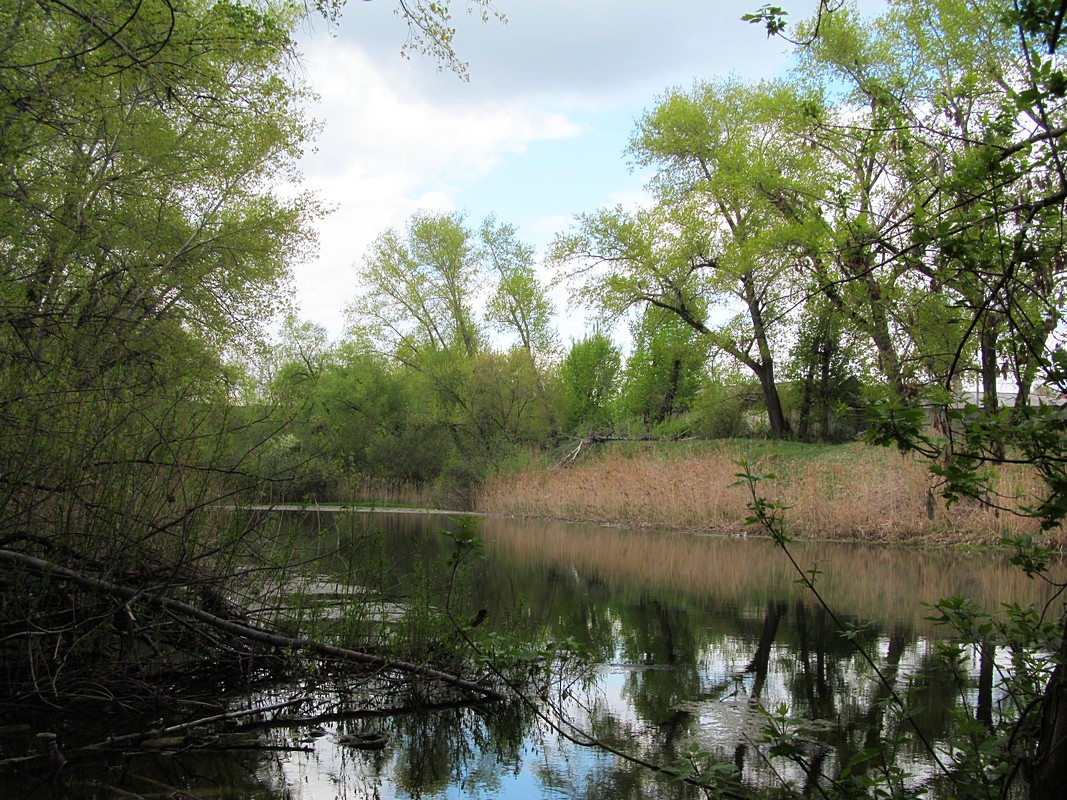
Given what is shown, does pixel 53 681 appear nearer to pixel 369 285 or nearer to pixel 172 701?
pixel 172 701

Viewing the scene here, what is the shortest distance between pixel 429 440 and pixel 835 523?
20.8m

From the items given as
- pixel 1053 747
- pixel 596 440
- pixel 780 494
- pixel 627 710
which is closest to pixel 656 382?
pixel 596 440

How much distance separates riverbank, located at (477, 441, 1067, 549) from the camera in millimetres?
16516

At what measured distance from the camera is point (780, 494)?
1825 cm

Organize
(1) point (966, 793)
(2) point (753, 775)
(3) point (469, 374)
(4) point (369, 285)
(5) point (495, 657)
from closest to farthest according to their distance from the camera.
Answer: (1) point (966, 793), (2) point (753, 775), (5) point (495, 657), (3) point (469, 374), (4) point (369, 285)

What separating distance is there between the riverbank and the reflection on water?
3453 mm

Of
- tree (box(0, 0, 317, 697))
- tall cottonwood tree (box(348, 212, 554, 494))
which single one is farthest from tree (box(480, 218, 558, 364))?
tree (box(0, 0, 317, 697))

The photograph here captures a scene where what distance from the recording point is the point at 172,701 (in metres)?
5.31

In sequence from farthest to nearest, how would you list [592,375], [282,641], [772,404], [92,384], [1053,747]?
[592,375], [772,404], [92,384], [282,641], [1053,747]

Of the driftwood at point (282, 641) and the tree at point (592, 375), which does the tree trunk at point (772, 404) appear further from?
the driftwood at point (282, 641)

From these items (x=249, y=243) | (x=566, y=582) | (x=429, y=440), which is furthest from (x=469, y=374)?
(x=566, y=582)

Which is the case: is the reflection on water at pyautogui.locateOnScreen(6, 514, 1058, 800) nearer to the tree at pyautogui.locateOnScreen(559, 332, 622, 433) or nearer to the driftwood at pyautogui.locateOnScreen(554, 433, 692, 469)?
the driftwood at pyautogui.locateOnScreen(554, 433, 692, 469)

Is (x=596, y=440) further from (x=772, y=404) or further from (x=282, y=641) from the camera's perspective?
(x=282, y=641)

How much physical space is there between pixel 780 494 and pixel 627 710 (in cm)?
1336
